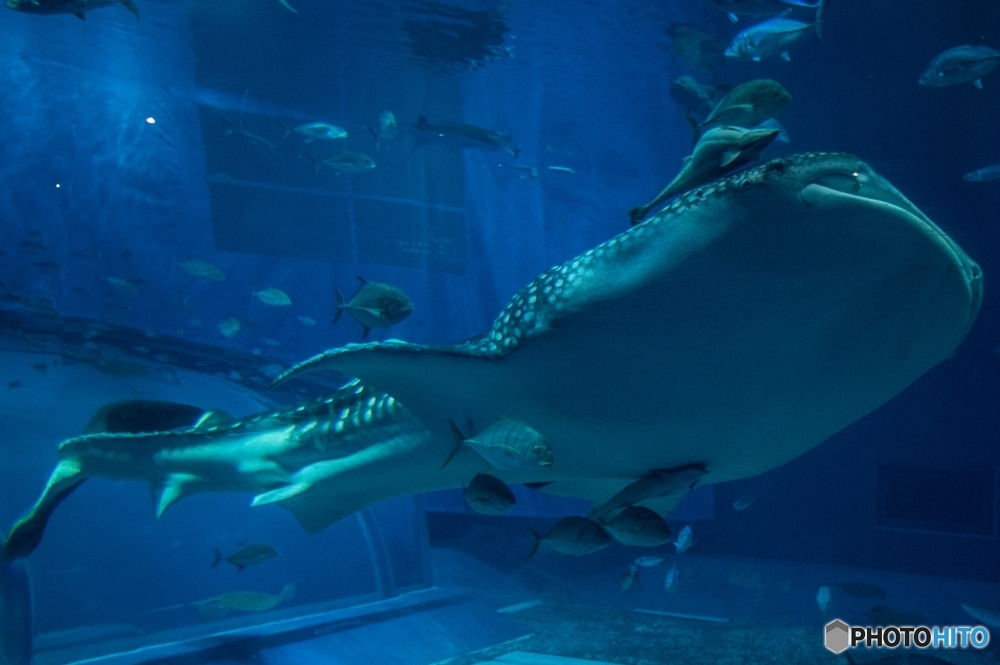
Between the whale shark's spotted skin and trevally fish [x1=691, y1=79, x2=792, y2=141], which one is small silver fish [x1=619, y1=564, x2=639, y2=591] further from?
the whale shark's spotted skin

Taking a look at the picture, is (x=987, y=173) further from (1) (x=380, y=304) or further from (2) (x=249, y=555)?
(2) (x=249, y=555)

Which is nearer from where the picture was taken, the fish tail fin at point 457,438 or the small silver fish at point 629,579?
the fish tail fin at point 457,438

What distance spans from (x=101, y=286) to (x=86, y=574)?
8.79 meters

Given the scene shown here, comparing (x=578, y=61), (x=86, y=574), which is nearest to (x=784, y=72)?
(x=578, y=61)

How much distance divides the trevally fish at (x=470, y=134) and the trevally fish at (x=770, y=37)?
7.04 meters

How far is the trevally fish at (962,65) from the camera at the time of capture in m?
6.17

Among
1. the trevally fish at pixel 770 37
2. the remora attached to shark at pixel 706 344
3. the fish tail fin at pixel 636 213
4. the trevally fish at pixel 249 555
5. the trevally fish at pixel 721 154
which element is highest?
the trevally fish at pixel 770 37

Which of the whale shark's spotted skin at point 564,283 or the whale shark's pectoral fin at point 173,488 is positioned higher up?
the whale shark's spotted skin at point 564,283

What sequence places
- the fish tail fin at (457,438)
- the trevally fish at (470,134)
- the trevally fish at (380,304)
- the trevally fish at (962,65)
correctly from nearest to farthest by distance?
the fish tail fin at (457,438) → the trevally fish at (380,304) → the trevally fish at (962,65) → the trevally fish at (470,134)

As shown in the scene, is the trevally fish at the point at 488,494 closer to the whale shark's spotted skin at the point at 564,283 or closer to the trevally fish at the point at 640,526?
the trevally fish at the point at 640,526

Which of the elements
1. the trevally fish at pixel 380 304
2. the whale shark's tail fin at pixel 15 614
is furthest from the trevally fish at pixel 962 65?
the whale shark's tail fin at pixel 15 614


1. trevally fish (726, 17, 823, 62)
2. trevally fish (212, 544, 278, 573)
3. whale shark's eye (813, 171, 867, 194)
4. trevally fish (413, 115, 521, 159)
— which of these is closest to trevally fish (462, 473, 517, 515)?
whale shark's eye (813, 171, 867, 194)

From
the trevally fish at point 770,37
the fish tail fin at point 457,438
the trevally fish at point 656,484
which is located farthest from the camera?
the trevally fish at point 770,37

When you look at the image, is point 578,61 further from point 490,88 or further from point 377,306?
point 377,306
